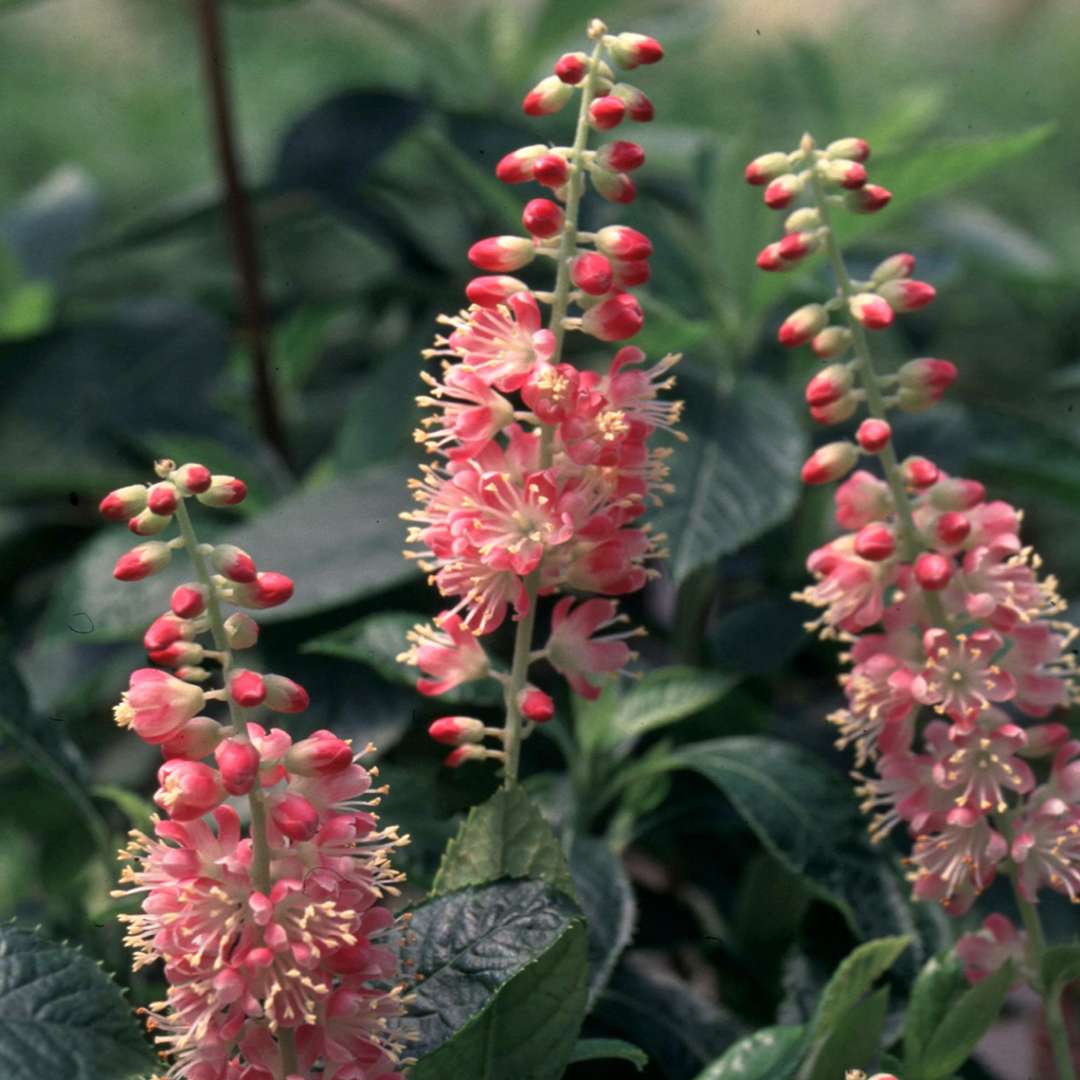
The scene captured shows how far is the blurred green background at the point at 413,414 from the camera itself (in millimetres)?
1154

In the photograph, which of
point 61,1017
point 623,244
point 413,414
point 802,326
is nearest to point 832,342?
point 802,326

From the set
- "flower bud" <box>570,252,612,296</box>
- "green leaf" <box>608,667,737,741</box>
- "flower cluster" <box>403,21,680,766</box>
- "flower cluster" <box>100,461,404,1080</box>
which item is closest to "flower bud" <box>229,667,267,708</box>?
"flower cluster" <box>100,461,404,1080</box>

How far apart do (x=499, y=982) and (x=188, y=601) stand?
0.22 m

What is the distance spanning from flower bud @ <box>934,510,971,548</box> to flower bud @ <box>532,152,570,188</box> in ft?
0.79

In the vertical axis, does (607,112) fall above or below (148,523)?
above

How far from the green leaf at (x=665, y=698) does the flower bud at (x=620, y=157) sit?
0.46m

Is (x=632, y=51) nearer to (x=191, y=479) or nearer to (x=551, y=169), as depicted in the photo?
(x=551, y=169)

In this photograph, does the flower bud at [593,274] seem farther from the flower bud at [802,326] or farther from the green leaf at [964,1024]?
the green leaf at [964,1024]

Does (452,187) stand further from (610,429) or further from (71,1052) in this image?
(71,1052)

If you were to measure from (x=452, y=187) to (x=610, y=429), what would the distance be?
1101 millimetres

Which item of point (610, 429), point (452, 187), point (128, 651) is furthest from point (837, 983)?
point (452, 187)

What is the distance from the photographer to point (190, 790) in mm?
646

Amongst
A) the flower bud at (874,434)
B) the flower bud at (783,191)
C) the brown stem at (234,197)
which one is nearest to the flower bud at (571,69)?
the flower bud at (783,191)

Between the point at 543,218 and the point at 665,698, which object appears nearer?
the point at 543,218
